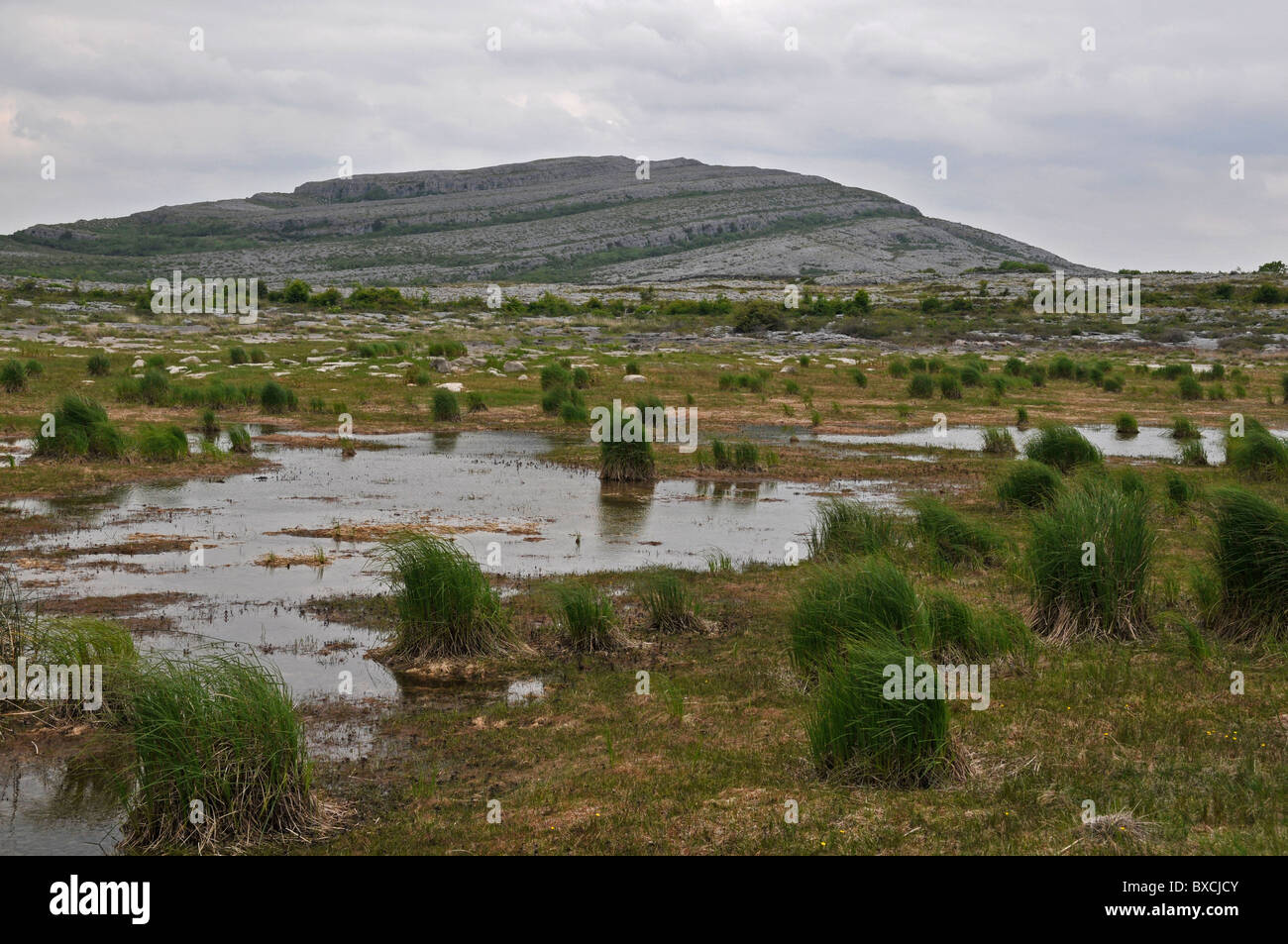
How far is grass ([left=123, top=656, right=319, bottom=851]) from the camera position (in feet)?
22.0

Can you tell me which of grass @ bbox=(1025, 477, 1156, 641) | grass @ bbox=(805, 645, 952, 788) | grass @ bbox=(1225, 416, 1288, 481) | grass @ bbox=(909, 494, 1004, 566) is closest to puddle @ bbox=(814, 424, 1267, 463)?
grass @ bbox=(1225, 416, 1288, 481)

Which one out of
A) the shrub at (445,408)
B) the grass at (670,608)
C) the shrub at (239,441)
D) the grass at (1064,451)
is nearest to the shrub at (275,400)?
the shrub at (445,408)

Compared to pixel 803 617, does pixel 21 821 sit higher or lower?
lower

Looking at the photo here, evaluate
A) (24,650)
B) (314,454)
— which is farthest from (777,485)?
(24,650)

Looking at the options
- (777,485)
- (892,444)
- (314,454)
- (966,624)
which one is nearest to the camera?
(966,624)

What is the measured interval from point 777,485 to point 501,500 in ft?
20.9

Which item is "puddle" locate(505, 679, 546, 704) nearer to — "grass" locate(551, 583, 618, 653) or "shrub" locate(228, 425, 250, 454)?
"grass" locate(551, 583, 618, 653)

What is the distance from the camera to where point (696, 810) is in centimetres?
708

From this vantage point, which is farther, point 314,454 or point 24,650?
point 314,454

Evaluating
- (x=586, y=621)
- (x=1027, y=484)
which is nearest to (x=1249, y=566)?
(x=586, y=621)

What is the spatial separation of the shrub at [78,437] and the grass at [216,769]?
18.0 m

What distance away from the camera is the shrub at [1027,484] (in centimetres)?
1825

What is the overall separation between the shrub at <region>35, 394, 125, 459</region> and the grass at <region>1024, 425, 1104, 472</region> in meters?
19.7

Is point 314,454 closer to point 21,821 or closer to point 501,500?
point 501,500
